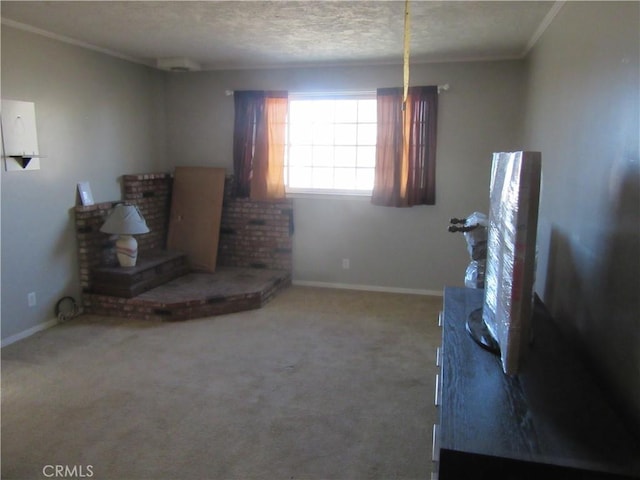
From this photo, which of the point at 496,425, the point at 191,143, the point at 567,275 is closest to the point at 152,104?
the point at 191,143

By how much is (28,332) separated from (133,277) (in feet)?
3.00

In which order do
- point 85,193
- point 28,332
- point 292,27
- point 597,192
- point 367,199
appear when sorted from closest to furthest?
1. point 597,192
2. point 292,27
3. point 28,332
4. point 85,193
5. point 367,199

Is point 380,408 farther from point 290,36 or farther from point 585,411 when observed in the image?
point 290,36

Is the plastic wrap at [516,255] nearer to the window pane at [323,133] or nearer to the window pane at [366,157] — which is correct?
the window pane at [366,157]

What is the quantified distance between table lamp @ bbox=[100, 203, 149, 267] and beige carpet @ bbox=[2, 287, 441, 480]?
621mm

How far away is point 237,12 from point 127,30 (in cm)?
114

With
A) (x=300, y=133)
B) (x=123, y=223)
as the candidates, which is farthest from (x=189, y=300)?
(x=300, y=133)

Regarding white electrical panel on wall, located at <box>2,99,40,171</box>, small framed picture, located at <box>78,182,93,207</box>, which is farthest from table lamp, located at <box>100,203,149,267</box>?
white electrical panel on wall, located at <box>2,99,40,171</box>

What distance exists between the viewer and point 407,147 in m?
4.82

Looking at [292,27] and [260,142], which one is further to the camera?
[260,142]

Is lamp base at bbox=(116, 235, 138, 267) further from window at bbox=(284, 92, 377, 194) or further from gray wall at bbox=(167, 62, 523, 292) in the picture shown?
window at bbox=(284, 92, 377, 194)

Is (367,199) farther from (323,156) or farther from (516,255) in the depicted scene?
(516,255)

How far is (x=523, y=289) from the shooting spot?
1369 mm

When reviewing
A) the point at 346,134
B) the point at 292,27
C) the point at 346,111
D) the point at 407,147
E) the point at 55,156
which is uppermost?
the point at 292,27
